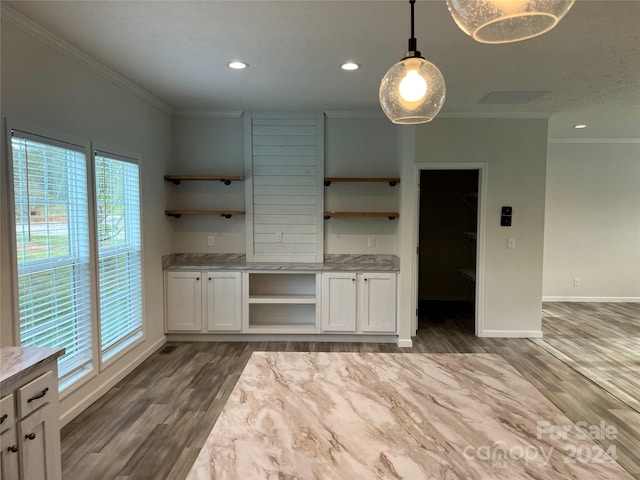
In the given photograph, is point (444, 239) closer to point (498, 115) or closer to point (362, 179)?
point (498, 115)

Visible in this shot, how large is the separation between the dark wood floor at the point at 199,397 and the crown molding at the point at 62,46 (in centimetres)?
256

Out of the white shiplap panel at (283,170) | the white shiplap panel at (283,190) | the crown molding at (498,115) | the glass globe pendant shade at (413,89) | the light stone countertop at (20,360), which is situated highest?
the crown molding at (498,115)

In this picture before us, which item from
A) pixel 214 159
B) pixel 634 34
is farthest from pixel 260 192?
pixel 634 34

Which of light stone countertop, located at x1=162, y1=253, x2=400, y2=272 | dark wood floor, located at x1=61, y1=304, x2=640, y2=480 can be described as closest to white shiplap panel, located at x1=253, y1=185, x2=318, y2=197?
light stone countertop, located at x1=162, y1=253, x2=400, y2=272

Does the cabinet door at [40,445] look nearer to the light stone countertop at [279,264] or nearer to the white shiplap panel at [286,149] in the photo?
the light stone countertop at [279,264]

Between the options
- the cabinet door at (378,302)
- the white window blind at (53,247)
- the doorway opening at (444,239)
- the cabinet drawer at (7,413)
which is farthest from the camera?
the doorway opening at (444,239)

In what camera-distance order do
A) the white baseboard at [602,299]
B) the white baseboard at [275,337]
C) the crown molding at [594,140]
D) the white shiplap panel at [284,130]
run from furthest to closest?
1. the white baseboard at [602,299]
2. the crown molding at [594,140]
3. the white shiplap panel at [284,130]
4. the white baseboard at [275,337]

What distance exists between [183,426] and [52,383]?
3.63ft

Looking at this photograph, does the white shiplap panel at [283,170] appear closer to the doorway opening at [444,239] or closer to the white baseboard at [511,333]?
the doorway opening at [444,239]

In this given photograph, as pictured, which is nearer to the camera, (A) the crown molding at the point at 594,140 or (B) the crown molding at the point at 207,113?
(B) the crown molding at the point at 207,113

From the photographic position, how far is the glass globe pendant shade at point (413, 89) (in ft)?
4.56

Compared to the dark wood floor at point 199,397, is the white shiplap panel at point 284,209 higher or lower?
higher

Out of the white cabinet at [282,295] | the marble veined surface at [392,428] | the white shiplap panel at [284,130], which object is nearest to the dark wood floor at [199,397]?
the white cabinet at [282,295]

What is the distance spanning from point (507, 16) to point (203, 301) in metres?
4.12
